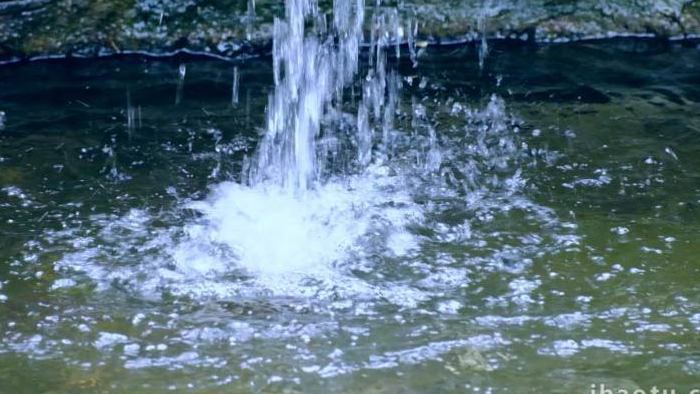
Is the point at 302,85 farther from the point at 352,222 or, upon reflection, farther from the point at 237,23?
the point at 352,222

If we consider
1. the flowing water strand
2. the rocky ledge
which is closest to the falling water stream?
the flowing water strand

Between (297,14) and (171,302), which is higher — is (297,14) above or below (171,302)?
above

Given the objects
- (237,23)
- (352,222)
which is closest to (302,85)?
(237,23)

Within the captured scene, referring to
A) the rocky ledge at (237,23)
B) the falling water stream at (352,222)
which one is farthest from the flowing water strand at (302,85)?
the rocky ledge at (237,23)

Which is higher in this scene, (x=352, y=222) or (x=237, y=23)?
(x=237, y=23)

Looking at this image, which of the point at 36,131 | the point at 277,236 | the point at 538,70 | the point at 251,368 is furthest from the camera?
the point at 538,70

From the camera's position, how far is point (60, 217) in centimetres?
420

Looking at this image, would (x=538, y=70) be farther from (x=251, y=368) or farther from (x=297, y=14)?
(x=251, y=368)

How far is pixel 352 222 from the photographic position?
411cm

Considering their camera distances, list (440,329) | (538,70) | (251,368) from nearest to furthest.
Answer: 1. (251,368)
2. (440,329)
3. (538,70)

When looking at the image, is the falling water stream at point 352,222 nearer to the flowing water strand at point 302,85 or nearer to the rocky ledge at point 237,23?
the flowing water strand at point 302,85

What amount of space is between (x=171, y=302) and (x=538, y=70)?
361cm

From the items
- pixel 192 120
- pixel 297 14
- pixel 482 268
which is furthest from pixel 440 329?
pixel 297 14

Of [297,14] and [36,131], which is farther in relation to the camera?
[297,14]
